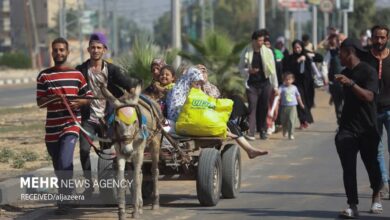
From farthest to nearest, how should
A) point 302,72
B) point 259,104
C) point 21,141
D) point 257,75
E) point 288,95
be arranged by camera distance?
point 302,72 → point 288,95 → point 259,104 → point 257,75 → point 21,141

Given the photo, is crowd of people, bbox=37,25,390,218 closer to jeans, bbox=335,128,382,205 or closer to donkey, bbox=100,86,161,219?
jeans, bbox=335,128,382,205

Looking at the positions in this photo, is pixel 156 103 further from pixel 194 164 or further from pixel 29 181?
pixel 29 181

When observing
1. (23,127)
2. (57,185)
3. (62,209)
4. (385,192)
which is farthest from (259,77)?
(62,209)

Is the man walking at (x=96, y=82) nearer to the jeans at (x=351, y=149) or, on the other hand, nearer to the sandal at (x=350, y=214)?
the jeans at (x=351, y=149)

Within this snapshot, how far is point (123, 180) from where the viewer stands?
9789 mm

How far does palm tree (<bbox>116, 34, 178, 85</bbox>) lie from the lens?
770 inches

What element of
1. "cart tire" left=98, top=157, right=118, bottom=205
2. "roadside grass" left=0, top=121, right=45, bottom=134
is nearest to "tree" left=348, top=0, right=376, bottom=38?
"roadside grass" left=0, top=121, right=45, bottom=134

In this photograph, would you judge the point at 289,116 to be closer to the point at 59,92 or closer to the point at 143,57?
the point at 143,57

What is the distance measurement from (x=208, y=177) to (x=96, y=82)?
155 centimetres

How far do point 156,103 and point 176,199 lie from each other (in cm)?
154

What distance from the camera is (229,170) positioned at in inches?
459

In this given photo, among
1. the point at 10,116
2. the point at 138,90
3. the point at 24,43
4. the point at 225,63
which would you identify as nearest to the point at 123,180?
the point at 138,90

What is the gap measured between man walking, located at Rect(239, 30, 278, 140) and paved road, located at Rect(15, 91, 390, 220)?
1845mm

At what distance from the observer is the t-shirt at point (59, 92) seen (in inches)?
411
